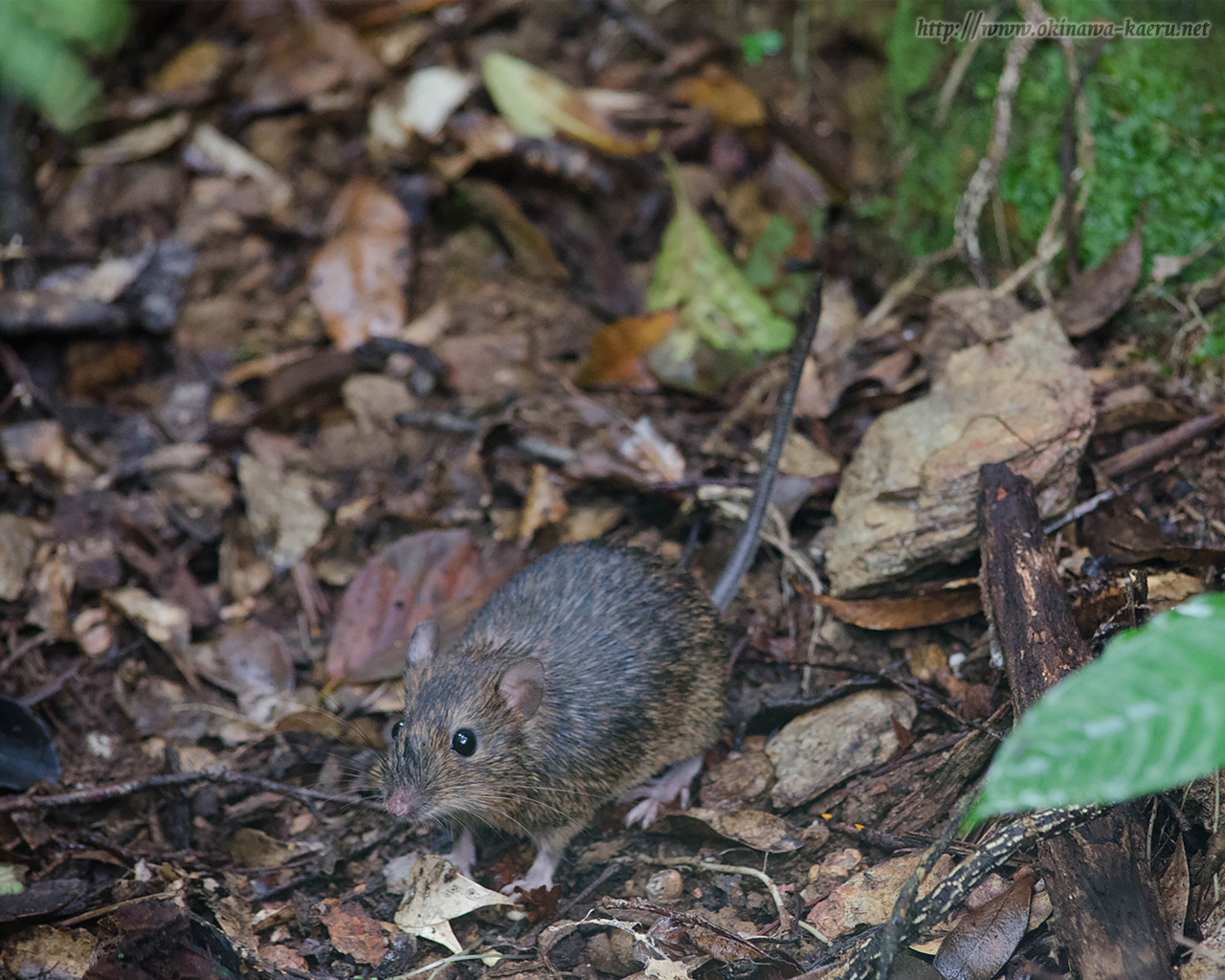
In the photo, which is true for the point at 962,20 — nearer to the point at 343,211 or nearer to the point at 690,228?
the point at 690,228

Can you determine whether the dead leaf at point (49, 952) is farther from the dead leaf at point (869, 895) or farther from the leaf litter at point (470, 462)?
the dead leaf at point (869, 895)

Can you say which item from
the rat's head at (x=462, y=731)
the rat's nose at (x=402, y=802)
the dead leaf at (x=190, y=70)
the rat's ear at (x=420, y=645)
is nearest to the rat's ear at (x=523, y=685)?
the rat's head at (x=462, y=731)

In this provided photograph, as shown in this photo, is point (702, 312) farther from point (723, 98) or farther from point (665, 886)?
point (665, 886)

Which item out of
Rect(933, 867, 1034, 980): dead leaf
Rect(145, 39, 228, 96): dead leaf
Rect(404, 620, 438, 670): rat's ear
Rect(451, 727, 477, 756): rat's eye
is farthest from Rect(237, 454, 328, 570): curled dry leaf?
Rect(933, 867, 1034, 980): dead leaf

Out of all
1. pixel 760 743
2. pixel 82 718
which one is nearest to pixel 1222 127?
pixel 760 743

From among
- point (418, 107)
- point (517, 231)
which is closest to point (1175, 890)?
point (517, 231)

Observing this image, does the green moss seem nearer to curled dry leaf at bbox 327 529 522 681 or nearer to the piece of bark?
the piece of bark

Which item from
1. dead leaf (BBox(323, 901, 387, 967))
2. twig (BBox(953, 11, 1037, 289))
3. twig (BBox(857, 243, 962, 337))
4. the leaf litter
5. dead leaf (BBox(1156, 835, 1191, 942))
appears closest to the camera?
dead leaf (BBox(1156, 835, 1191, 942))
